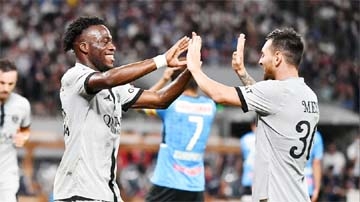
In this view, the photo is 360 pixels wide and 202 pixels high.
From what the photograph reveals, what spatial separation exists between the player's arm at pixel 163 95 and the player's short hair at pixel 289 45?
0.79 meters

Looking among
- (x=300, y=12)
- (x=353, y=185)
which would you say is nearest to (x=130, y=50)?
(x=300, y=12)

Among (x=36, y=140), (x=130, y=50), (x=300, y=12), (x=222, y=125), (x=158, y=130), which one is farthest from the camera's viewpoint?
(x=300, y=12)

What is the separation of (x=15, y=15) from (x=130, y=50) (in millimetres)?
3729

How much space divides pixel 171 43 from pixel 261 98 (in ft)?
62.8

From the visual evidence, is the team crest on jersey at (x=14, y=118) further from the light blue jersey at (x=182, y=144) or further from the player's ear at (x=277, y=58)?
the player's ear at (x=277, y=58)

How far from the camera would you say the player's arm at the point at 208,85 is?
6.43 meters

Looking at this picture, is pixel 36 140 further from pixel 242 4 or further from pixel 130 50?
pixel 242 4

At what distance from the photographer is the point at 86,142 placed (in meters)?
6.44

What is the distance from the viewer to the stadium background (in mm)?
19516

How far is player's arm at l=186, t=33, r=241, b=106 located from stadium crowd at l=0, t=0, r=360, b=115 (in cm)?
1613

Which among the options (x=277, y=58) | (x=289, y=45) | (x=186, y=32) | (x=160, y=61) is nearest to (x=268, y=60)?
(x=277, y=58)

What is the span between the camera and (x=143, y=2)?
2772 centimetres

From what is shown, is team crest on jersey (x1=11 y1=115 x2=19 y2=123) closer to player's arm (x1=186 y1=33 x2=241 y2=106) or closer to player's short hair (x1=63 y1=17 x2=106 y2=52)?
player's short hair (x1=63 y1=17 x2=106 y2=52)

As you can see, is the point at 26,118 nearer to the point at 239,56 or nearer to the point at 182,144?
the point at 182,144
